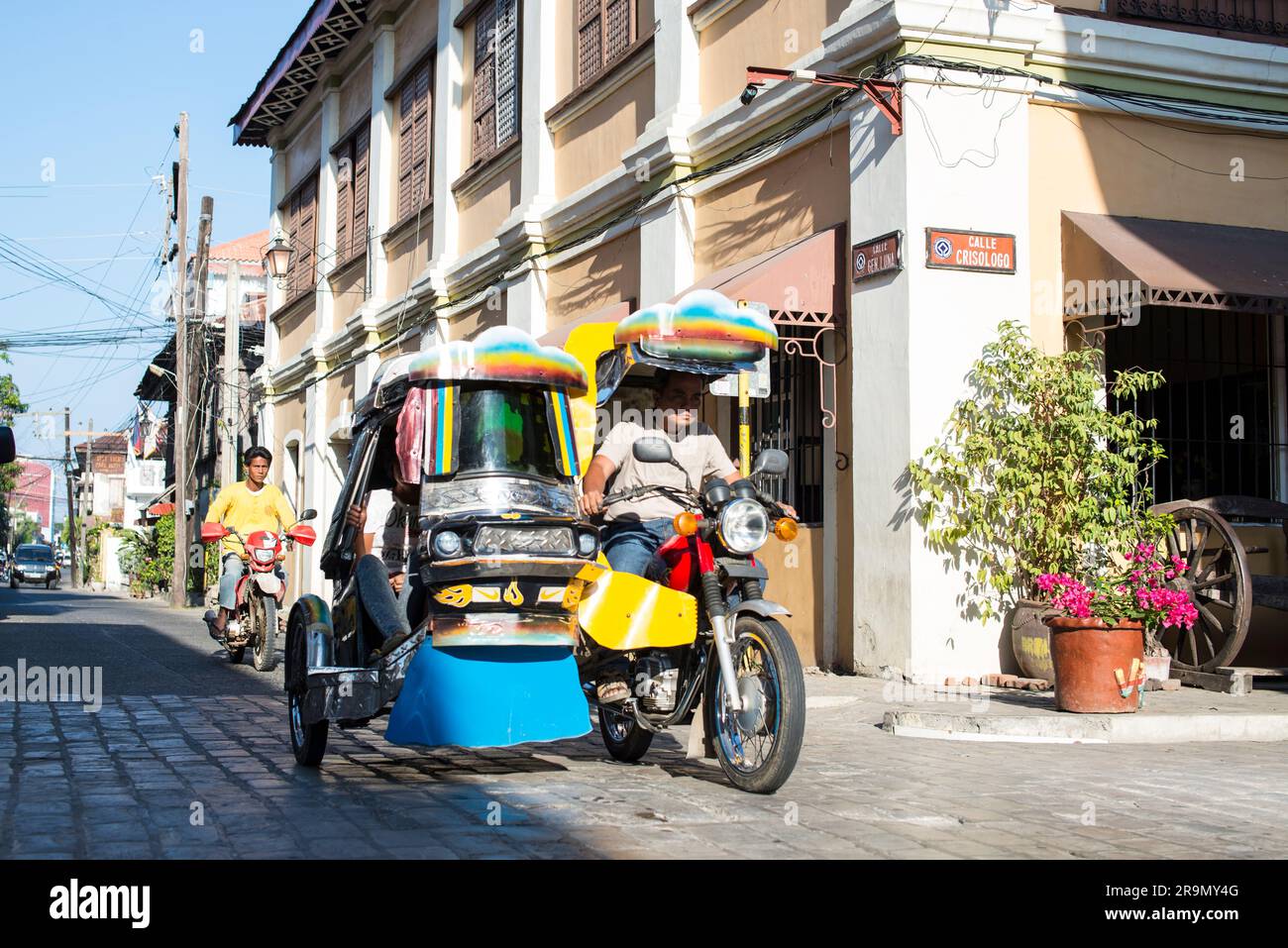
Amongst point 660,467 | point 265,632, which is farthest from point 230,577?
point 660,467

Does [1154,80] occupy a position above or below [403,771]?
above

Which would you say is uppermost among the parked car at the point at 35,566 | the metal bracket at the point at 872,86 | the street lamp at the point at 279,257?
the street lamp at the point at 279,257

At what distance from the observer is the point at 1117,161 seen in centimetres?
1135

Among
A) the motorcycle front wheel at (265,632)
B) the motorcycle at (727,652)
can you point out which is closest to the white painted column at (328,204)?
the motorcycle front wheel at (265,632)

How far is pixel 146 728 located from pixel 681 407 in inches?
139

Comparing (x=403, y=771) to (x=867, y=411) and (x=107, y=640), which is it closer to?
(x=867, y=411)

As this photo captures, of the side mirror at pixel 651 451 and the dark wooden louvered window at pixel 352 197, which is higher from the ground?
the dark wooden louvered window at pixel 352 197

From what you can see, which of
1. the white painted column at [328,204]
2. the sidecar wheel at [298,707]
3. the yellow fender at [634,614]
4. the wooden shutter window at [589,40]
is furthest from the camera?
the white painted column at [328,204]

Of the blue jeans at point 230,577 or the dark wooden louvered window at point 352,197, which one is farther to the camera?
the dark wooden louvered window at point 352,197

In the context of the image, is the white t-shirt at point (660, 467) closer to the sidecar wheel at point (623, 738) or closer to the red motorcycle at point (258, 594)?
the sidecar wheel at point (623, 738)

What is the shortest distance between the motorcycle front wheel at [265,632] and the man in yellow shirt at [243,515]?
31 cm

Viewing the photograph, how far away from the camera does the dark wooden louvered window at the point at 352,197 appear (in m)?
25.2

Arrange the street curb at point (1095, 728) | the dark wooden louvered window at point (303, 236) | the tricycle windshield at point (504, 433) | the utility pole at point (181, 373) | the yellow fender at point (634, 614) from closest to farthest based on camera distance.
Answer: the yellow fender at point (634, 614) < the tricycle windshield at point (504, 433) < the street curb at point (1095, 728) < the dark wooden louvered window at point (303, 236) < the utility pole at point (181, 373)

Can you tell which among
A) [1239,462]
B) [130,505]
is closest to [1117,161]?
[1239,462]
